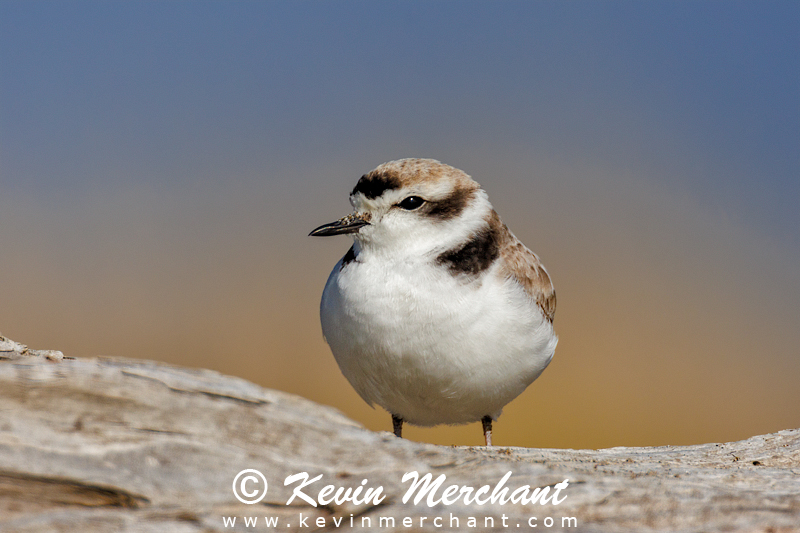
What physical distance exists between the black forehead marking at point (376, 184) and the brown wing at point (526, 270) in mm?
801

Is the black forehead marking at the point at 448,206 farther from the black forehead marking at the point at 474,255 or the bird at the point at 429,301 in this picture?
the black forehead marking at the point at 474,255

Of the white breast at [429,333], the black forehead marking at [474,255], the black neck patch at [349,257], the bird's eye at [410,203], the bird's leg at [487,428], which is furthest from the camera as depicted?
the bird's leg at [487,428]

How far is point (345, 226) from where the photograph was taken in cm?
470

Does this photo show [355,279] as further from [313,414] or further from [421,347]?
[313,414]

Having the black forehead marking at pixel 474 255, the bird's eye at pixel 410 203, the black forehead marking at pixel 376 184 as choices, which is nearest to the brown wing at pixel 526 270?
the black forehead marking at pixel 474 255

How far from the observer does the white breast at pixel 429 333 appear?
438cm

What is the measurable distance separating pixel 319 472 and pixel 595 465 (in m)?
1.50

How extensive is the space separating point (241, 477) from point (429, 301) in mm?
1684

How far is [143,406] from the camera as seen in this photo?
10.6 feet

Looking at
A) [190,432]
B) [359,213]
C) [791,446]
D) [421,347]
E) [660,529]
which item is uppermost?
[359,213]

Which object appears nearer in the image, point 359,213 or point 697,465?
point 697,465

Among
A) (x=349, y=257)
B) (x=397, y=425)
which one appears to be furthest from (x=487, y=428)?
(x=349, y=257)

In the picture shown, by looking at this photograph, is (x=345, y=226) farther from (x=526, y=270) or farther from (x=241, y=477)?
(x=241, y=477)

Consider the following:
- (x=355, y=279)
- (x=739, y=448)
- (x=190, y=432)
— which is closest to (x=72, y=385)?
(x=190, y=432)
